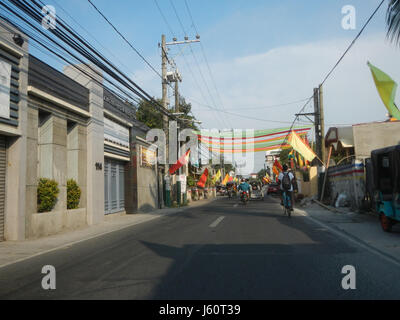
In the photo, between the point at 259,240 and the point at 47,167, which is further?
the point at 47,167

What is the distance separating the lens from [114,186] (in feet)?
62.5

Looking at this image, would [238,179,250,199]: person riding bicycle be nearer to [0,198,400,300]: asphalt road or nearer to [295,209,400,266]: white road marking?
[295,209,400,266]: white road marking

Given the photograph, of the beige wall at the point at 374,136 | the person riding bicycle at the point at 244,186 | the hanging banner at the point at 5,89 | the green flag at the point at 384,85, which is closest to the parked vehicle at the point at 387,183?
the green flag at the point at 384,85

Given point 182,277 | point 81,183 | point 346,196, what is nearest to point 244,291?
point 182,277

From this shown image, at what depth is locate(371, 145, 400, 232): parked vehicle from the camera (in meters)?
8.63

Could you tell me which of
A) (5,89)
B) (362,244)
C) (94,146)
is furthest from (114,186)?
(362,244)

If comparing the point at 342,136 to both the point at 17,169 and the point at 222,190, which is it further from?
the point at 222,190

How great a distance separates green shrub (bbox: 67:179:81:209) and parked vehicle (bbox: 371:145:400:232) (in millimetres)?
10582

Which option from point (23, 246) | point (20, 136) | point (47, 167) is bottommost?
point (23, 246)

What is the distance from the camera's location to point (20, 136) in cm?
1091
